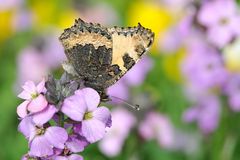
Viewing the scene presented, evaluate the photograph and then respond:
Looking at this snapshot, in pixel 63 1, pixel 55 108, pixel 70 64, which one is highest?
pixel 63 1

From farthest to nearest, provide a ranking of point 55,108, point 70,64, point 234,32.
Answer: point 234,32 < point 70,64 < point 55,108

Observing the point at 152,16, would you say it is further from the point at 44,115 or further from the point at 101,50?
the point at 44,115

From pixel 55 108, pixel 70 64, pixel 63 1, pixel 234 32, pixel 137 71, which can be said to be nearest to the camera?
pixel 55 108

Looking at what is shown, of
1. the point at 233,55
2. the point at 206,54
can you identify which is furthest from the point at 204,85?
the point at 233,55

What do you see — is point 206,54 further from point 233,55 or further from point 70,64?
point 70,64

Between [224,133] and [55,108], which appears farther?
[224,133]

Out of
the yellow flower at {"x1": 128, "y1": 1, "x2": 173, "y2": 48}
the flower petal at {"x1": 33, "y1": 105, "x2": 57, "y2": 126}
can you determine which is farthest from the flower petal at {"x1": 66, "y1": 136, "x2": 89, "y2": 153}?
the yellow flower at {"x1": 128, "y1": 1, "x2": 173, "y2": 48}
